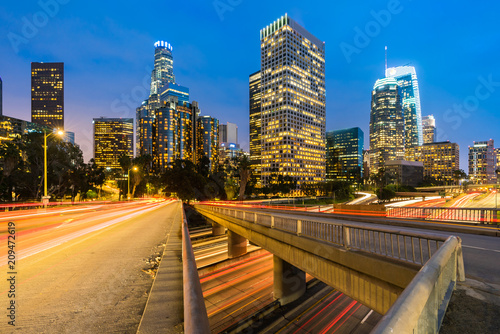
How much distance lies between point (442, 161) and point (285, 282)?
237944 mm

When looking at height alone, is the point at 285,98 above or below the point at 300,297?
above

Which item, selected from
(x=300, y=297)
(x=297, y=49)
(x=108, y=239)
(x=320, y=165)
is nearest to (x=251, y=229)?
(x=300, y=297)

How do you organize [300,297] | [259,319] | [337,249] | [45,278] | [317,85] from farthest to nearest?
[317,85], [300,297], [259,319], [337,249], [45,278]

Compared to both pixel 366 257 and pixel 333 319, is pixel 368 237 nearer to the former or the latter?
pixel 366 257

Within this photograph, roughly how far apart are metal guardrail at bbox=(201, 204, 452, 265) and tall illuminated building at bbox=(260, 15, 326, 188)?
145m

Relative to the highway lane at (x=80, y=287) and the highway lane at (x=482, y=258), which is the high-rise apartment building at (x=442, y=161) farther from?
the highway lane at (x=80, y=287)

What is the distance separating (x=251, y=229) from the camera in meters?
17.0

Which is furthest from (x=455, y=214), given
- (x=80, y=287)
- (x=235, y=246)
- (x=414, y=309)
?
(x=80, y=287)

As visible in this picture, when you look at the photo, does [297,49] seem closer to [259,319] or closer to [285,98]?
[285,98]

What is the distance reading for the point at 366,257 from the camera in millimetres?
7043

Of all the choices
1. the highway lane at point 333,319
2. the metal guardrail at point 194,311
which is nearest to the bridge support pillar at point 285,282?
the highway lane at point 333,319

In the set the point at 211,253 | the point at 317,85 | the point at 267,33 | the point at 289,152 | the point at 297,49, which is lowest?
the point at 211,253

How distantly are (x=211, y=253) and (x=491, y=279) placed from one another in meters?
30.9

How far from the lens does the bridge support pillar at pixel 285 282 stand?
1798 centimetres
